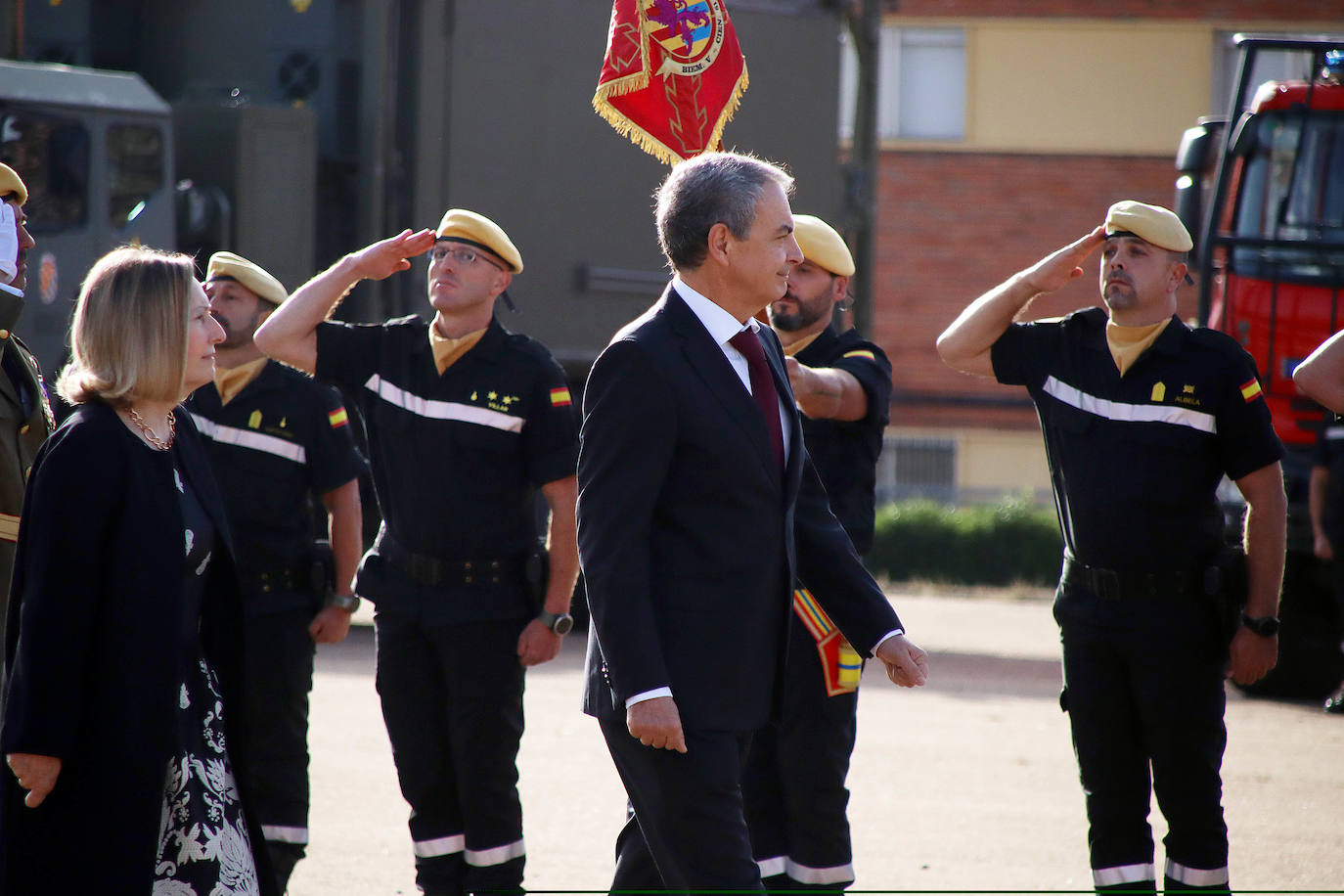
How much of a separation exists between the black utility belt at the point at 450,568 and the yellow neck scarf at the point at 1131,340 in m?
1.85

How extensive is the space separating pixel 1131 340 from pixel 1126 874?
1.49 meters

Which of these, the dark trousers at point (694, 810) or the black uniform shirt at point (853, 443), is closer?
the dark trousers at point (694, 810)

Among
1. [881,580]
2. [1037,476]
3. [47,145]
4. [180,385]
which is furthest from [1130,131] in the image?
[180,385]

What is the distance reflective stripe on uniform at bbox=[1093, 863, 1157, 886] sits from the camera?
4.79 metres

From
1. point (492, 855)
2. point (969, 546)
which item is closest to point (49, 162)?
point (492, 855)

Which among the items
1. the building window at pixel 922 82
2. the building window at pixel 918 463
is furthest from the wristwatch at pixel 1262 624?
the building window at pixel 922 82

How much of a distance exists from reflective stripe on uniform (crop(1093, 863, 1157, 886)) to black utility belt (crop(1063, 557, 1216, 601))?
74 centimetres

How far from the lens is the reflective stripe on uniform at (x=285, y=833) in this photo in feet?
17.2

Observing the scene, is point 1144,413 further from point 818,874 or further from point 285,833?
point 285,833

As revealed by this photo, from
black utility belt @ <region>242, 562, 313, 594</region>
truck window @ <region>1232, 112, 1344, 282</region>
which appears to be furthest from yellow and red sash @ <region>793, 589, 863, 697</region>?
truck window @ <region>1232, 112, 1344, 282</region>

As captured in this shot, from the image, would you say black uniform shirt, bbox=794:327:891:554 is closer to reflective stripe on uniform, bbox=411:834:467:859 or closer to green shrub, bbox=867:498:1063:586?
reflective stripe on uniform, bbox=411:834:467:859

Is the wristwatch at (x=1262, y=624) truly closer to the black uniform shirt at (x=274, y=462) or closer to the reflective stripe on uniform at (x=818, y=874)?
the reflective stripe on uniform at (x=818, y=874)

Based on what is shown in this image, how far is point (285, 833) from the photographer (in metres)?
5.25

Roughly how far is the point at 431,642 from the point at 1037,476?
732 inches
